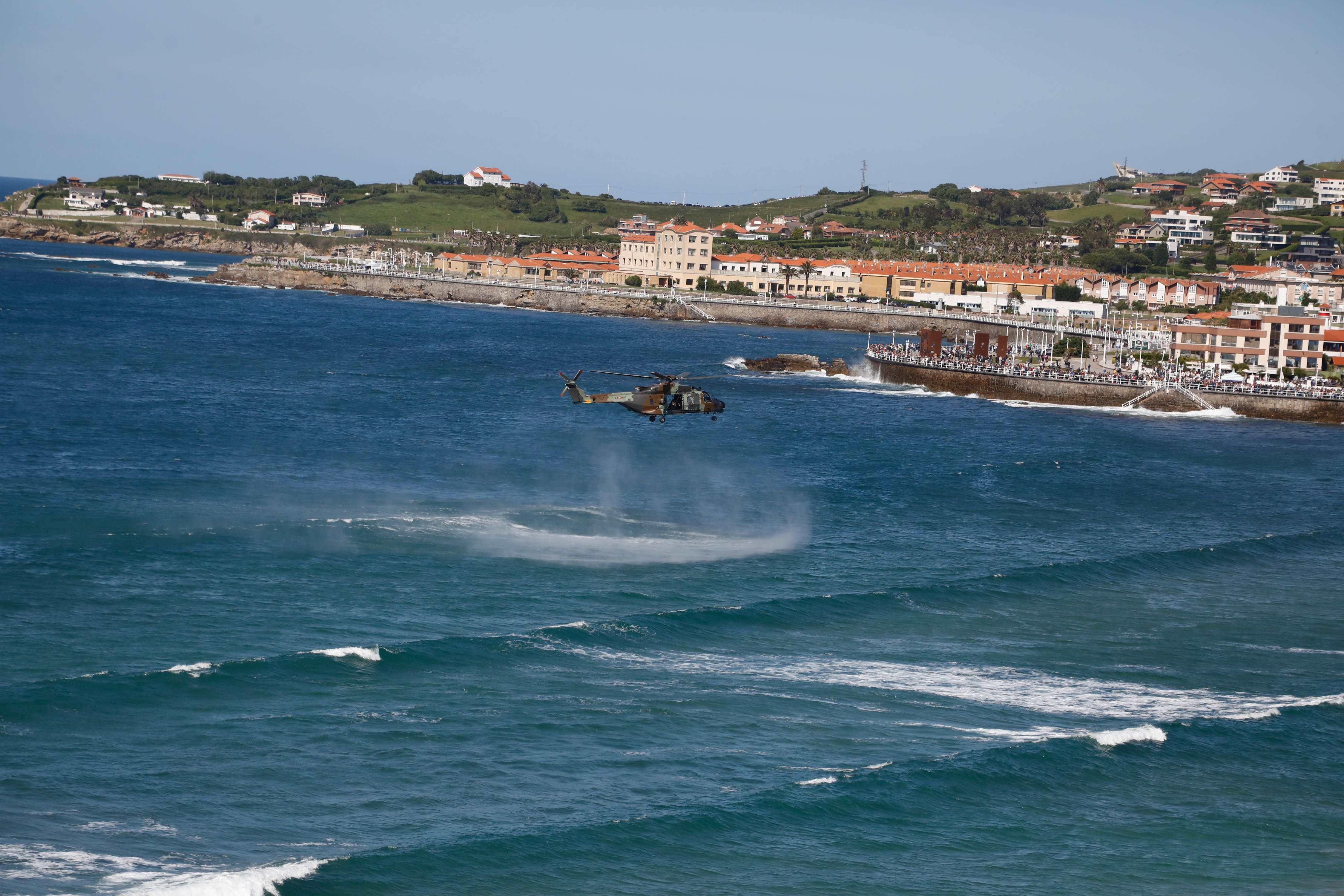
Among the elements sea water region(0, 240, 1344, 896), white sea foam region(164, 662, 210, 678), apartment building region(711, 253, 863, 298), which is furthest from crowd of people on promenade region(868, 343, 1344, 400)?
white sea foam region(164, 662, 210, 678)

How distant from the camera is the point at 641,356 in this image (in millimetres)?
98312

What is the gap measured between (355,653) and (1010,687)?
16048 mm

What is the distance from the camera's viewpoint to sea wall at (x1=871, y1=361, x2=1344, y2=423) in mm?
82000

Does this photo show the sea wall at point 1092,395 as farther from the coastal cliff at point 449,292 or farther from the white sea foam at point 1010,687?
the white sea foam at point 1010,687

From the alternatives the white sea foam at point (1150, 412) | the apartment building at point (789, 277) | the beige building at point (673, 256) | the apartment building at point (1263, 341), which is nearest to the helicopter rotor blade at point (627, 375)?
the white sea foam at point (1150, 412)

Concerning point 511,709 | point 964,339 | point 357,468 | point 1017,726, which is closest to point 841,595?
point 1017,726

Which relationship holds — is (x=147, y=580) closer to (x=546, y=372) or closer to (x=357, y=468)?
(x=357, y=468)

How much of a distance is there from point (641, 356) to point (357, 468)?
47356 millimetres

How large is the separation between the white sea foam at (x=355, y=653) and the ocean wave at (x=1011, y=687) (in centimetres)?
553

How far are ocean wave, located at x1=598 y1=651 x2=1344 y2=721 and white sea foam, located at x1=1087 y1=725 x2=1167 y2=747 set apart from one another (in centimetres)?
85

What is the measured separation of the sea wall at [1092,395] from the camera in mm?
82000

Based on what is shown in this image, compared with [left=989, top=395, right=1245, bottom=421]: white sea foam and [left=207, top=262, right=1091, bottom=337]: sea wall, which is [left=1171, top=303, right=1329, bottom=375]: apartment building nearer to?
[left=989, top=395, right=1245, bottom=421]: white sea foam

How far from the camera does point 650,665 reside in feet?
100.0

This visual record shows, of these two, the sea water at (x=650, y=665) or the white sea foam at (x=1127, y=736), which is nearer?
the sea water at (x=650, y=665)
